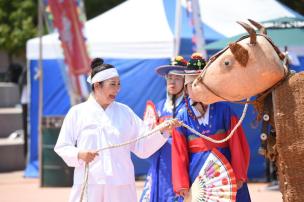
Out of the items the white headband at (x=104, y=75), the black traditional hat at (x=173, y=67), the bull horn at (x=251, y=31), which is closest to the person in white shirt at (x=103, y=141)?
the white headband at (x=104, y=75)

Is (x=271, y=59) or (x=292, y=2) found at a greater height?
(x=292, y=2)

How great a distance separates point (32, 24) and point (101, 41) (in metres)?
10.5

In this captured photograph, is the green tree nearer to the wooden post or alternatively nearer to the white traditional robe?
the white traditional robe

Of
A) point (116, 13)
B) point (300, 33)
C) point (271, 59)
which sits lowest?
point (271, 59)

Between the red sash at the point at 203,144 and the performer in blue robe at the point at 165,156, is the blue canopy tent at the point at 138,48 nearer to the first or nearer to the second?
the performer in blue robe at the point at 165,156

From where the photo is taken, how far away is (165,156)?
263 inches

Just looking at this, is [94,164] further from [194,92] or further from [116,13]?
[116,13]

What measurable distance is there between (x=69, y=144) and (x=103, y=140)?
0.86ft

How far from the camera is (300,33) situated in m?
11.2

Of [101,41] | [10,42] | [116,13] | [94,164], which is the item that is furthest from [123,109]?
[10,42]

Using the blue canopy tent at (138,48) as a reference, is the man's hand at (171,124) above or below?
below

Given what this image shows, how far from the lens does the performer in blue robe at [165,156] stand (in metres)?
6.52

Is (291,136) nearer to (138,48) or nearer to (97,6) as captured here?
(138,48)

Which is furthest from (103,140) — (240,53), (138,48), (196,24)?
(138,48)
